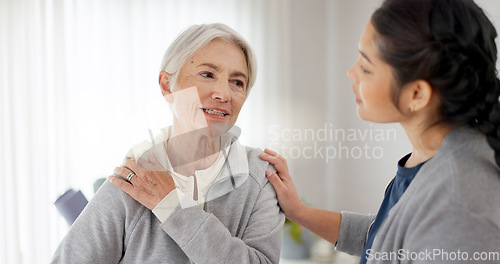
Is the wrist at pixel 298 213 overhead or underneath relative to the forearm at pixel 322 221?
overhead

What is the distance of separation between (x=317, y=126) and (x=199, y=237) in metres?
2.25

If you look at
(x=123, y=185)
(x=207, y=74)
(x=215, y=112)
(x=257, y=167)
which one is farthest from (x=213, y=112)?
(x=123, y=185)

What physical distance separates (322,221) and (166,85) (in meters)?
0.64

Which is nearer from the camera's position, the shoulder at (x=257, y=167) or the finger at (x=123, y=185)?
the finger at (x=123, y=185)

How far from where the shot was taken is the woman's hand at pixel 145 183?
Result: 112cm

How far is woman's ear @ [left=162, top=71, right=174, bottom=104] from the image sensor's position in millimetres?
1304

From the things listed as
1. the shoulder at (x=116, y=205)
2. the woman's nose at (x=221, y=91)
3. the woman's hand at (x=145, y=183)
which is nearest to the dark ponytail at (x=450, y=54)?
the woman's nose at (x=221, y=91)

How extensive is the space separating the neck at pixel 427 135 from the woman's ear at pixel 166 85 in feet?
2.33

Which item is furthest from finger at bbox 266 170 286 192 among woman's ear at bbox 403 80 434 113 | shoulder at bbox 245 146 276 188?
woman's ear at bbox 403 80 434 113

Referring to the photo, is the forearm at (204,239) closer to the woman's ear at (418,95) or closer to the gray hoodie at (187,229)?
the gray hoodie at (187,229)

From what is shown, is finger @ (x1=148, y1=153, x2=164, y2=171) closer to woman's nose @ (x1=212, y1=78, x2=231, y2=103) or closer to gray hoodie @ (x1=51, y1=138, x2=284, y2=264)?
gray hoodie @ (x1=51, y1=138, x2=284, y2=264)

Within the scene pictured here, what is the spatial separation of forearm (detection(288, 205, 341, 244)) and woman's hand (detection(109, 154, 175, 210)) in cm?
42

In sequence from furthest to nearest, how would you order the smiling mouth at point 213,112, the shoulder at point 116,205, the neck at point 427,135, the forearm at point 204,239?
the smiling mouth at point 213,112, the shoulder at point 116,205, the forearm at point 204,239, the neck at point 427,135

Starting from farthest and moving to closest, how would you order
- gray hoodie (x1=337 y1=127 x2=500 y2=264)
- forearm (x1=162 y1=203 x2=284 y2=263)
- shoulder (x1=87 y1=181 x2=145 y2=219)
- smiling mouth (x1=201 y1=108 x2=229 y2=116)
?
1. smiling mouth (x1=201 y1=108 x2=229 y2=116)
2. shoulder (x1=87 y1=181 x2=145 y2=219)
3. forearm (x1=162 y1=203 x2=284 y2=263)
4. gray hoodie (x1=337 y1=127 x2=500 y2=264)
